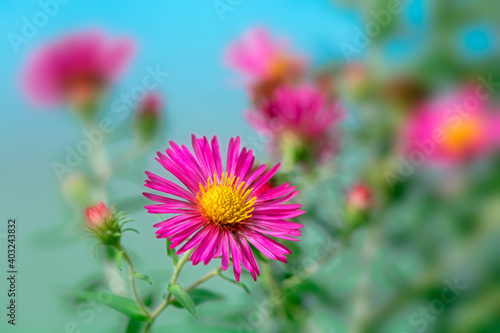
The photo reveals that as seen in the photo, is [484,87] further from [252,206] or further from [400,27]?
[252,206]

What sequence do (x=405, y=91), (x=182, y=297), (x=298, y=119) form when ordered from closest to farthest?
1. (x=182, y=297)
2. (x=298, y=119)
3. (x=405, y=91)

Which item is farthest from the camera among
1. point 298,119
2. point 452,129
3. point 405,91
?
point 405,91

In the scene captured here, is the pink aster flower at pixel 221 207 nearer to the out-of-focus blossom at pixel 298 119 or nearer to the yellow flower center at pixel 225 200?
the yellow flower center at pixel 225 200

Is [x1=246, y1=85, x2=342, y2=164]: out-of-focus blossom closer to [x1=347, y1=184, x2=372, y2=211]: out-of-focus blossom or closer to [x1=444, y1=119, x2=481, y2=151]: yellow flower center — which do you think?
[x1=347, y1=184, x2=372, y2=211]: out-of-focus blossom

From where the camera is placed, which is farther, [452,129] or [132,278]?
[452,129]

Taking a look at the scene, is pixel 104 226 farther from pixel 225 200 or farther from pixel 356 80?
Answer: pixel 356 80

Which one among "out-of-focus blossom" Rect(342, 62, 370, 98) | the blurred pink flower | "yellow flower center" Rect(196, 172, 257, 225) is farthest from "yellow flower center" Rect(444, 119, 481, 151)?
"yellow flower center" Rect(196, 172, 257, 225)

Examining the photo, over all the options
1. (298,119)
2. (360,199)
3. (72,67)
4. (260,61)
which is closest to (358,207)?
(360,199)
